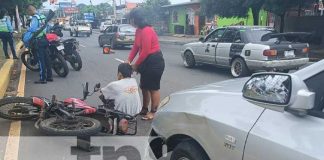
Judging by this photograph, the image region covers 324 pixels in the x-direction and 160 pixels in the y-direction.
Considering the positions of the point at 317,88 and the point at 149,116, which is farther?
the point at 149,116

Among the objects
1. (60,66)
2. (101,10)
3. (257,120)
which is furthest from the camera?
(101,10)

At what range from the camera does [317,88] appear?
8.01 ft

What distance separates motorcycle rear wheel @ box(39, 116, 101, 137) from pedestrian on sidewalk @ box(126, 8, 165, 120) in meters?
1.41

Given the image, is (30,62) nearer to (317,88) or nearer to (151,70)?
(151,70)

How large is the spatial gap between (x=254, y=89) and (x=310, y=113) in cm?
38

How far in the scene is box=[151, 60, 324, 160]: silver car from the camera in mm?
2274

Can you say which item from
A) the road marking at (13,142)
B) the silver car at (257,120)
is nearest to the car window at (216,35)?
the road marking at (13,142)

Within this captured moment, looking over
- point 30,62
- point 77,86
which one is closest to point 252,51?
point 77,86

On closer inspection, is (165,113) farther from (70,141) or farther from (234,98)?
(70,141)

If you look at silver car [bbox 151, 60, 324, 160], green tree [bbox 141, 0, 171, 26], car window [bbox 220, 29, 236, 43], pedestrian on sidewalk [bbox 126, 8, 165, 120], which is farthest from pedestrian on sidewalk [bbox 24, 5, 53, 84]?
green tree [bbox 141, 0, 171, 26]

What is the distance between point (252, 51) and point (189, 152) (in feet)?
26.2

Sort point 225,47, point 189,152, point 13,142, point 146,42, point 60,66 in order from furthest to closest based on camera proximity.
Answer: point 225,47
point 60,66
point 146,42
point 13,142
point 189,152

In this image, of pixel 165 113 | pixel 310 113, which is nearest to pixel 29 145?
pixel 165 113

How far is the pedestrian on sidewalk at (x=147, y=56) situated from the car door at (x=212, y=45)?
588 cm
